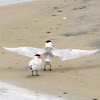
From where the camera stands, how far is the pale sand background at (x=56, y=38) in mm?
10867

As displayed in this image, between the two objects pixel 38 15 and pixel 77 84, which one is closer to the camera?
pixel 77 84

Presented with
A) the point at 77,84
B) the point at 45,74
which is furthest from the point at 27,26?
the point at 77,84

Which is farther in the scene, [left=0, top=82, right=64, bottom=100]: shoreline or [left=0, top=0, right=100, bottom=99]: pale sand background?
[left=0, top=0, right=100, bottom=99]: pale sand background

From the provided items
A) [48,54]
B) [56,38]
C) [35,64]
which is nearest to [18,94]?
[35,64]

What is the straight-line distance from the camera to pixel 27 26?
18.4 meters

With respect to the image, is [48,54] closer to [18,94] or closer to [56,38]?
[18,94]

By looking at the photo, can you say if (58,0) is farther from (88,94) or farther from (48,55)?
(88,94)

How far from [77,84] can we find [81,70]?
1190mm

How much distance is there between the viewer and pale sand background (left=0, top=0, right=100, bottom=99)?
10.9 m

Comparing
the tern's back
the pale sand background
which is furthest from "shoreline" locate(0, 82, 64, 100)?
the tern's back

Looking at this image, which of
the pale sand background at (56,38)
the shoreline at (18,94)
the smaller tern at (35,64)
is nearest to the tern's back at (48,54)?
the pale sand background at (56,38)

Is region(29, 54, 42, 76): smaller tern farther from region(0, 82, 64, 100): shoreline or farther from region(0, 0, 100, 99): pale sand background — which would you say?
region(0, 82, 64, 100): shoreline

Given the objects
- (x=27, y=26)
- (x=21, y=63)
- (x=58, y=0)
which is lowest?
(x=21, y=63)

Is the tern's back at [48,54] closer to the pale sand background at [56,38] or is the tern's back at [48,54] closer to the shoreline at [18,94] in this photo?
the pale sand background at [56,38]
